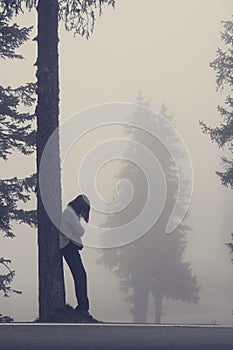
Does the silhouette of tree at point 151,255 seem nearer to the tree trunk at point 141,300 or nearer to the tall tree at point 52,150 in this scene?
the tree trunk at point 141,300

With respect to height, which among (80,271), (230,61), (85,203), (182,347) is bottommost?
(182,347)

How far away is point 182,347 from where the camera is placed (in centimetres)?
835

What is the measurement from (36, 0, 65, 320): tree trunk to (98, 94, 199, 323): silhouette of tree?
3771cm

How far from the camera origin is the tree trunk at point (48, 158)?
11742 mm

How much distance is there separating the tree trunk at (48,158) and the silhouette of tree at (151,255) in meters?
37.7

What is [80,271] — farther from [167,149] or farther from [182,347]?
[167,149]

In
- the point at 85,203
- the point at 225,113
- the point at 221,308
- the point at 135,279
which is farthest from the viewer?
the point at 221,308

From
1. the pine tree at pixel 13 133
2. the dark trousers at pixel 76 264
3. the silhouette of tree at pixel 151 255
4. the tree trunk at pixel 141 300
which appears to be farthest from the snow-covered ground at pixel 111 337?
the tree trunk at pixel 141 300

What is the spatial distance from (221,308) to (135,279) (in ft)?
84.5

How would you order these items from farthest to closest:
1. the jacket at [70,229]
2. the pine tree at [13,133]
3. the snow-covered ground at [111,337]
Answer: the pine tree at [13,133] → the jacket at [70,229] → the snow-covered ground at [111,337]

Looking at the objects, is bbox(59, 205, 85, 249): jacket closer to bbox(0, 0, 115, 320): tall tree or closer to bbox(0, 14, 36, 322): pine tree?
bbox(0, 0, 115, 320): tall tree

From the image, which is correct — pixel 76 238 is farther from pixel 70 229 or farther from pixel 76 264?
pixel 76 264

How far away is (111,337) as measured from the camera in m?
8.29

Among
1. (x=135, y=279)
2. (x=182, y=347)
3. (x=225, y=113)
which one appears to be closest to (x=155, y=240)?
(x=135, y=279)
